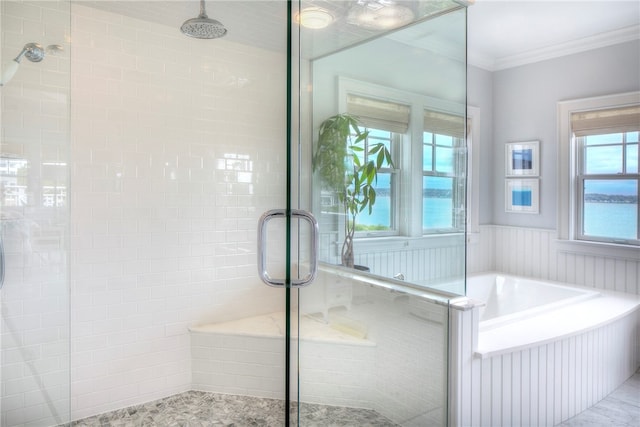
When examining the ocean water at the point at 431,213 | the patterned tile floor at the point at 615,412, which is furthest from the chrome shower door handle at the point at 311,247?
the patterned tile floor at the point at 615,412

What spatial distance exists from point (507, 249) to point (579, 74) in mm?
1580

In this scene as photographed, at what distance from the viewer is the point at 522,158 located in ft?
12.9

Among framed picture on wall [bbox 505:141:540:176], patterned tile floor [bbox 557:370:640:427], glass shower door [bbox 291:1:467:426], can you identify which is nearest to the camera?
glass shower door [bbox 291:1:467:426]

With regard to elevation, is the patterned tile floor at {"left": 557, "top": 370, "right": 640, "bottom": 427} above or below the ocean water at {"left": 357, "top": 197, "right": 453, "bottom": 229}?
below

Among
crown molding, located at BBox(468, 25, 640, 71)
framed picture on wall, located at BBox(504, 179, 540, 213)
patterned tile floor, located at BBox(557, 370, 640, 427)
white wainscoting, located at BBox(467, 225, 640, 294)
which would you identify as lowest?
patterned tile floor, located at BBox(557, 370, 640, 427)

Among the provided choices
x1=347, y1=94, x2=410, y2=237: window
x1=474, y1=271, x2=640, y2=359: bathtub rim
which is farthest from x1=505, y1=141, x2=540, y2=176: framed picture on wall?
x1=347, y1=94, x2=410, y2=237: window

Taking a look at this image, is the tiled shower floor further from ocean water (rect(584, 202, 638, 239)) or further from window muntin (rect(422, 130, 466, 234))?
ocean water (rect(584, 202, 638, 239))

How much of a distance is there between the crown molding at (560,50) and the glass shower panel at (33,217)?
3.26 meters

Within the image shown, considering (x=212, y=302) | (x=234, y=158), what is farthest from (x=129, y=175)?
(x=212, y=302)

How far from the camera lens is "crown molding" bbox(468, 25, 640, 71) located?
327cm

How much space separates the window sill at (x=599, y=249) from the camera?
3.28 m

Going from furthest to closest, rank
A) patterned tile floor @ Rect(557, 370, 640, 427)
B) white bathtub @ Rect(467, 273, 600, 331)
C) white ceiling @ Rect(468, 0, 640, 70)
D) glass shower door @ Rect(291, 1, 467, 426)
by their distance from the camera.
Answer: white bathtub @ Rect(467, 273, 600, 331) < white ceiling @ Rect(468, 0, 640, 70) < patterned tile floor @ Rect(557, 370, 640, 427) < glass shower door @ Rect(291, 1, 467, 426)

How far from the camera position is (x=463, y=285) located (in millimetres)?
1978

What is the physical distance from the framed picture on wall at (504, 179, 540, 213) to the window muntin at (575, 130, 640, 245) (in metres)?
0.33
